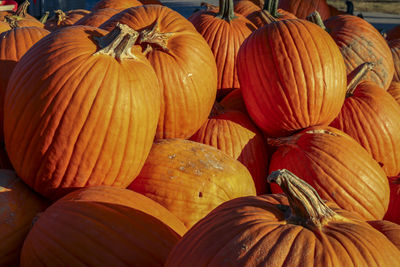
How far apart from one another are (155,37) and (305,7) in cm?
335

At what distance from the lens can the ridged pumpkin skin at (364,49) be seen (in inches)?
131

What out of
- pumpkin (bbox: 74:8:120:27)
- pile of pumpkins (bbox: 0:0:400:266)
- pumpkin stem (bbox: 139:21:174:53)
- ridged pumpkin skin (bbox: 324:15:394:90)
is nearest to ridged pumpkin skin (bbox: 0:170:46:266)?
pile of pumpkins (bbox: 0:0:400:266)

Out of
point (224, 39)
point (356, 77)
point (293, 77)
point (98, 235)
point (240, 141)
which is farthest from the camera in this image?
point (224, 39)

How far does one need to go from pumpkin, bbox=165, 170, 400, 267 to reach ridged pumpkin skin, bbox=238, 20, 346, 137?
1146 mm

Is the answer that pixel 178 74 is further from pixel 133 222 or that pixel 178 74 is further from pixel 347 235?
pixel 347 235

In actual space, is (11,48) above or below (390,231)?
above

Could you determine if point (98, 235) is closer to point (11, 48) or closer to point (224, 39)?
point (11, 48)

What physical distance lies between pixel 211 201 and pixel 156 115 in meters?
0.45

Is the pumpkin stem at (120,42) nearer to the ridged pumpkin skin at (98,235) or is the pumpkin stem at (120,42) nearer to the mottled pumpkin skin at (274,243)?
the ridged pumpkin skin at (98,235)

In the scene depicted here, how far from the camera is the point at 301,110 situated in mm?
2453

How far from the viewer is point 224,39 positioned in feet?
10.2

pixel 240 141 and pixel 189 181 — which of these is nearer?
pixel 189 181

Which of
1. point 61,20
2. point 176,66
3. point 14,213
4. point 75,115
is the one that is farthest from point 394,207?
point 61,20

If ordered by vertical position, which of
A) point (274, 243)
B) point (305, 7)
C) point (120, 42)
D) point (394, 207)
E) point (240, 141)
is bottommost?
point (394, 207)
